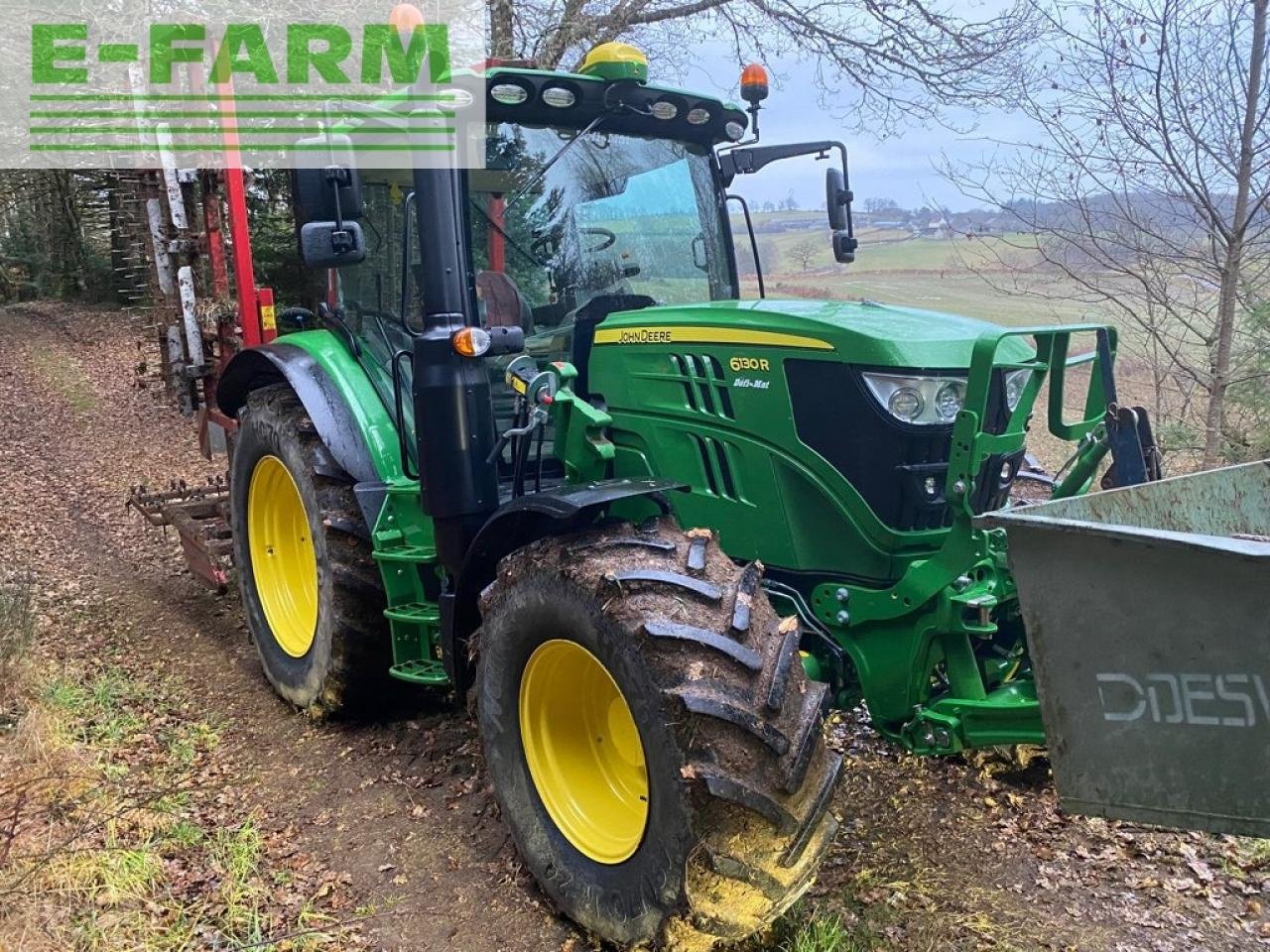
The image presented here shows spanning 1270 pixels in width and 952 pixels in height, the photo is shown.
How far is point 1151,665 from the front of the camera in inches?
82.2

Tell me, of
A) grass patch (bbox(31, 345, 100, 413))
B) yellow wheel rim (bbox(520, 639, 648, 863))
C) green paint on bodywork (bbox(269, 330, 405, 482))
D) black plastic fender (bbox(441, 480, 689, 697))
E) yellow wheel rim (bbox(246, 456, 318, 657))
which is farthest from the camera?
grass patch (bbox(31, 345, 100, 413))

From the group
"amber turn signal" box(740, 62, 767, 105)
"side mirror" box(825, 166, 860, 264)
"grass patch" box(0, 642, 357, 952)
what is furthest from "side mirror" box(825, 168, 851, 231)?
"grass patch" box(0, 642, 357, 952)

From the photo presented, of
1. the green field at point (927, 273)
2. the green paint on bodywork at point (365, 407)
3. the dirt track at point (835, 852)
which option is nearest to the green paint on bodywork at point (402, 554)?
the green paint on bodywork at point (365, 407)

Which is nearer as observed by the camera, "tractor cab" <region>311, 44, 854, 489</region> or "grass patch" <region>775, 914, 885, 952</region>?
"grass patch" <region>775, 914, 885, 952</region>

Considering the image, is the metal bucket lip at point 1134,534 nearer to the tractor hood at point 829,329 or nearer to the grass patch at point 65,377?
the tractor hood at point 829,329

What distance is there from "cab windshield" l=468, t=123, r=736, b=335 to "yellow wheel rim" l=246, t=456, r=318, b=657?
1567mm

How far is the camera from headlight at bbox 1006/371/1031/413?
9.62ft

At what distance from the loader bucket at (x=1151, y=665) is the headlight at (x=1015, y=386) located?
2.27 ft

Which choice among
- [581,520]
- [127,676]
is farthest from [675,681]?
[127,676]

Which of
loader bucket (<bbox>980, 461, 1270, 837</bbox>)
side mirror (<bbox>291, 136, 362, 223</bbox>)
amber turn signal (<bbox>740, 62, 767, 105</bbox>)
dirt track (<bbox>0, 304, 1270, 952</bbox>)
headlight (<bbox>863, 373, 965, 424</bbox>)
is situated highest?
amber turn signal (<bbox>740, 62, 767, 105</bbox>)

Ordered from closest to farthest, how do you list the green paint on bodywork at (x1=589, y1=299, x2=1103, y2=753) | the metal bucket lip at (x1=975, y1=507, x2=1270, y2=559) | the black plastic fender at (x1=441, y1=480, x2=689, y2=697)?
the metal bucket lip at (x1=975, y1=507, x2=1270, y2=559) < the green paint on bodywork at (x1=589, y1=299, x2=1103, y2=753) < the black plastic fender at (x1=441, y1=480, x2=689, y2=697)

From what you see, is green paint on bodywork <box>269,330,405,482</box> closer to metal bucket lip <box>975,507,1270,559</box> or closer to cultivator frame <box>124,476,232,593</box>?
cultivator frame <box>124,476,232,593</box>

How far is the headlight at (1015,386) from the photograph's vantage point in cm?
293

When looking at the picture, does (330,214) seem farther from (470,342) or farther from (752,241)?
(752,241)
